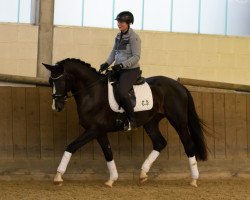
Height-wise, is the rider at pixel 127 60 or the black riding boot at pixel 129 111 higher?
the rider at pixel 127 60

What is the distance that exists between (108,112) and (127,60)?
0.70 m

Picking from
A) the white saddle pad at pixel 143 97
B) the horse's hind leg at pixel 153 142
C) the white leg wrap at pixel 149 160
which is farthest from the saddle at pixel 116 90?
the white leg wrap at pixel 149 160

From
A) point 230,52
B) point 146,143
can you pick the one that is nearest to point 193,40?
point 230,52

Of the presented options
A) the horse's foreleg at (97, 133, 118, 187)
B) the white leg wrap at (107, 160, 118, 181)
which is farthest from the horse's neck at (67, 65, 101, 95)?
the white leg wrap at (107, 160, 118, 181)

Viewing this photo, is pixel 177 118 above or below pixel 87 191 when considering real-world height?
above

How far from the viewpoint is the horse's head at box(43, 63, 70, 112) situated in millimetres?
6090

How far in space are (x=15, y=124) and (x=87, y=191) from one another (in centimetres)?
165

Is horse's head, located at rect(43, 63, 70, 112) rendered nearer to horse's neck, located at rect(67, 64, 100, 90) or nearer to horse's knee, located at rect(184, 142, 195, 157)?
horse's neck, located at rect(67, 64, 100, 90)

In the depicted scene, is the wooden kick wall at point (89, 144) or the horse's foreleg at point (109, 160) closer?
the horse's foreleg at point (109, 160)

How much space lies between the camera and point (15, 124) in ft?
22.4

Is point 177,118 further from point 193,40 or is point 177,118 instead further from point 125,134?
point 193,40

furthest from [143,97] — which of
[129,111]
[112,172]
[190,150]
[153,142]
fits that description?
[112,172]

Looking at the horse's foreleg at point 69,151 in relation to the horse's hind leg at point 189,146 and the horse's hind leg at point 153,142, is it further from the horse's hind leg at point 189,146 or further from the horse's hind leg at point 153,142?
the horse's hind leg at point 189,146

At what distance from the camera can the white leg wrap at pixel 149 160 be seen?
6559 millimetres
